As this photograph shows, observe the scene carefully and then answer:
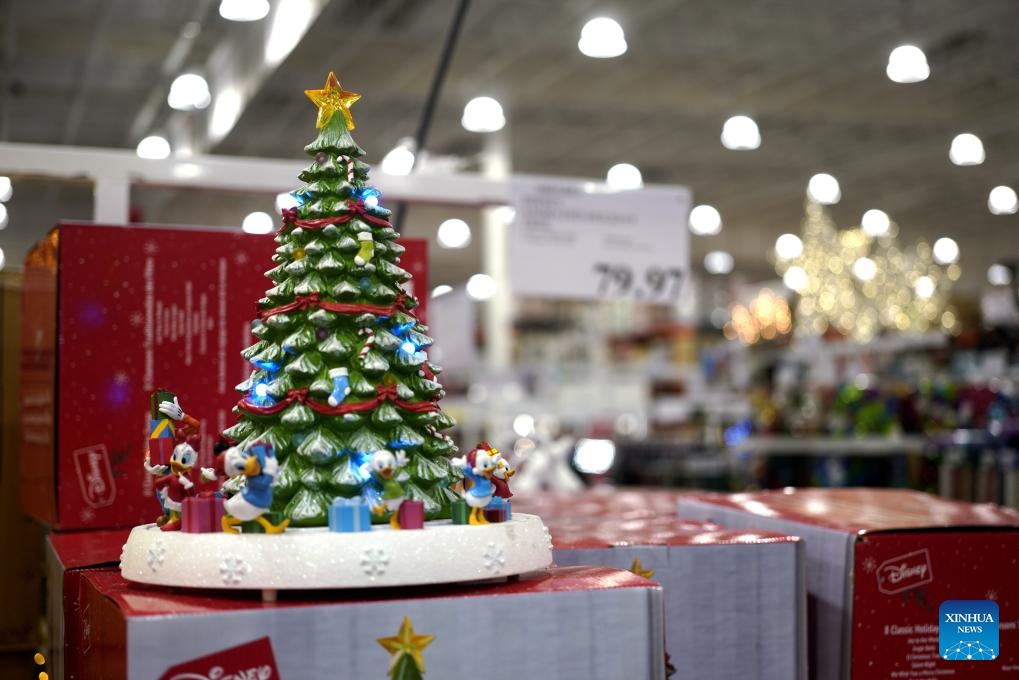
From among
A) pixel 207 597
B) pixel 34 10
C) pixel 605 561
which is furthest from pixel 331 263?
pixel 34 10

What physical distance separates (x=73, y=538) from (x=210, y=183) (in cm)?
110

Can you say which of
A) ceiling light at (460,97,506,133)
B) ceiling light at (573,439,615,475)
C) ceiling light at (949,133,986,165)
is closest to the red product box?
ceiling light at (460,97,506,133)

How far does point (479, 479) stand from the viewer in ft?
5.78

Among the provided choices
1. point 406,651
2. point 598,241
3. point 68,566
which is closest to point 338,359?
point 406,651

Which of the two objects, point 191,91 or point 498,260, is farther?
point 498,260

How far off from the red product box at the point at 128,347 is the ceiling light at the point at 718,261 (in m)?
19.1

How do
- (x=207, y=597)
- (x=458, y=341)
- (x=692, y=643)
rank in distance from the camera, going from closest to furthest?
(x=207, y=597) < (x=692, y=643) < (x=458, y=341)

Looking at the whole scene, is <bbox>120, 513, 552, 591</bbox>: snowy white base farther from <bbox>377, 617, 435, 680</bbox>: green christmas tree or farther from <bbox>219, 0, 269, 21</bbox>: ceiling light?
<bbox>219, 0, 269, 21</bbox>: ceiling light

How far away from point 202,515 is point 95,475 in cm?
101

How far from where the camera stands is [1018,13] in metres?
10.3

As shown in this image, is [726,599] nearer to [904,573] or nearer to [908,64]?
[904,573]

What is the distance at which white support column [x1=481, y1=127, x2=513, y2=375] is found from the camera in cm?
1372

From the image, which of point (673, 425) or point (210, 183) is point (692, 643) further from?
point (673, 425)

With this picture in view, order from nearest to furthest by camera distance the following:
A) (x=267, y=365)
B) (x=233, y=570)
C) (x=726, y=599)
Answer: (x=233, y=570), (x=267, y=365), (x=726, y=599)
